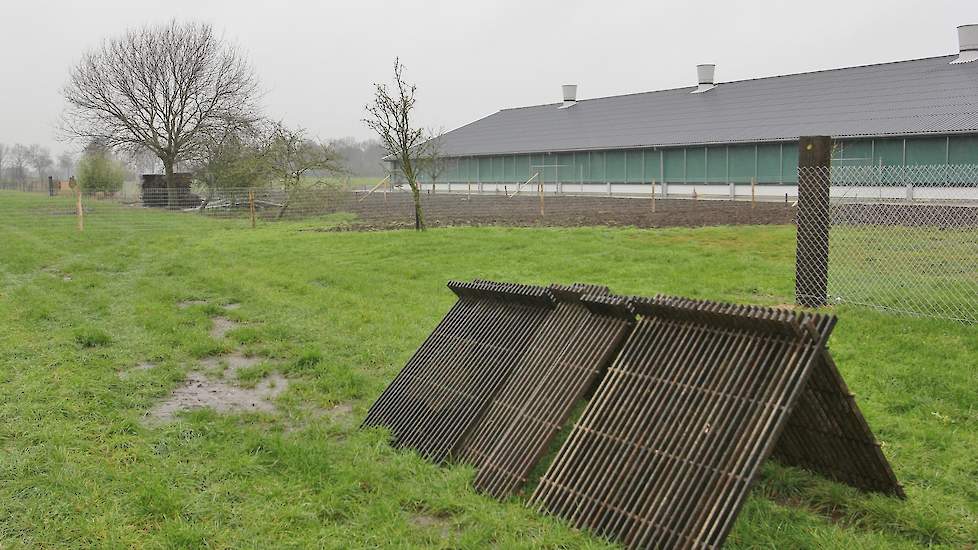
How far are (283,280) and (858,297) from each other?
770cm

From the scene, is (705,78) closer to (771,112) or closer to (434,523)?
(771,112)

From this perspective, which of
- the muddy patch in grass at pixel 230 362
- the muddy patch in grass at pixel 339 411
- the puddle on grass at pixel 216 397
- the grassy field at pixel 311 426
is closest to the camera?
the grassy field at pixel 311 426

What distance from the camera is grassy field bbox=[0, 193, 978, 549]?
382cm

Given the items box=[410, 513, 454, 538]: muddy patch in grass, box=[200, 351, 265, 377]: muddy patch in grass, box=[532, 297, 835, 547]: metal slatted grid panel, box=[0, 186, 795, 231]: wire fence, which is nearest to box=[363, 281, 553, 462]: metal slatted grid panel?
box=[410, 513, 454, 538]: muddy patch in grass

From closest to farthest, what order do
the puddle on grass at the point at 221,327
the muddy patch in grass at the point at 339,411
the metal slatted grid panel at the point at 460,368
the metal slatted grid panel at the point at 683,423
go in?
the metal slatted grid panel at the point at 683,423 < the metal slatted grid panel at the point at 460,368 < the muddy patch in grass at the point at 339,411 < the puddle on grass at the point at 221,327

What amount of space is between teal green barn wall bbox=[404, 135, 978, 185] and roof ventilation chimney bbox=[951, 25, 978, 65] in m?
6.40

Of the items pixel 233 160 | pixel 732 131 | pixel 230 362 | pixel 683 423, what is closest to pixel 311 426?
pixel 230 362

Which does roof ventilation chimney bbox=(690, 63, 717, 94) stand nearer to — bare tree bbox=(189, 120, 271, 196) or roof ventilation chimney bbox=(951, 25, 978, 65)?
roof ventilation chimney bbox=(951, 25, 978, 65)

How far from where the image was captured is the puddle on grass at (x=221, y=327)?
8.32m

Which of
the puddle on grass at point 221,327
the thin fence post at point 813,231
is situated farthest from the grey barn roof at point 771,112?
the puddle on grass at point 221,327

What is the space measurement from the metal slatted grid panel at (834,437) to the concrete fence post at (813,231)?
528cm

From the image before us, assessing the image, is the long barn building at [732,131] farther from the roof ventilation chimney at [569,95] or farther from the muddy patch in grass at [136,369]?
the muddy patch in grass at [136,369]

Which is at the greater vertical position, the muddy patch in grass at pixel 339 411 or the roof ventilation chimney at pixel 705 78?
the roof ventilation chimney at pixel 705 78

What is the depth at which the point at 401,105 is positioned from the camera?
21.0 meters
